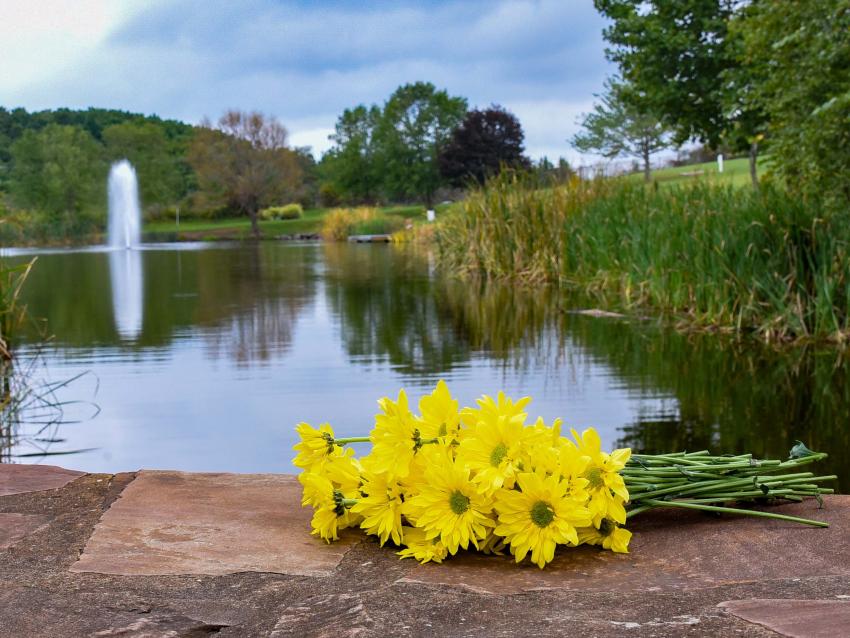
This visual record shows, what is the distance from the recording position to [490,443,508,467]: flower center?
2.14 metres

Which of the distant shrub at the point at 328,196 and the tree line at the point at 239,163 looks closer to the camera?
the tree line at the point at 239,163

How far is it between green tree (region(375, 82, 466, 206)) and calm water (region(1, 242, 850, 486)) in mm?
46684

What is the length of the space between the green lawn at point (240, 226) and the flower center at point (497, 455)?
1854 inches

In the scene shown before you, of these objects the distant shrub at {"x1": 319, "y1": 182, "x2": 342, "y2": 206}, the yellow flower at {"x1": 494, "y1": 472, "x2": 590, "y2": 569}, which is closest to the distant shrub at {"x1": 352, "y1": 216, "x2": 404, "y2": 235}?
the distant shrub at {"x1": 319, "y1": 182, "x2": 342, "y2": 206}

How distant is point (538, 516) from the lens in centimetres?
205

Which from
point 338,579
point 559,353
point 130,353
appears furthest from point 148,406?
point 338,579

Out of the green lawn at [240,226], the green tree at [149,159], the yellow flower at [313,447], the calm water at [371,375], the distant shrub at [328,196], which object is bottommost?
the calm water at [371,375]

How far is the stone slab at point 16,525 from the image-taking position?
7.27 feet

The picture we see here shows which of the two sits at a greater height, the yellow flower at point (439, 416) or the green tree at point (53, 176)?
the green tree at point (53, 176)

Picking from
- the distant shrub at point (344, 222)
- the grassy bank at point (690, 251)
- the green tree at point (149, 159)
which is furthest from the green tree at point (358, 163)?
the grassy bank at point (690, 251)

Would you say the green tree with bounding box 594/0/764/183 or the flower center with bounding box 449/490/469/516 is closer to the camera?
the flower center with bounding box 449/490/469/516

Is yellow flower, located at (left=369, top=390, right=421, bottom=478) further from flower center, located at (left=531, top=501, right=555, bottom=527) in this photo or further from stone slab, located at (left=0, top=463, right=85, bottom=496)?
stone slab, located at (left=0, top=463, right=85, bottom=496)

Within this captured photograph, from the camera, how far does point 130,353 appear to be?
756cm

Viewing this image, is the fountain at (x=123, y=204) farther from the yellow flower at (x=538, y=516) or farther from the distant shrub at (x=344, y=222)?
the yellow flower at (x=538, y=516)
